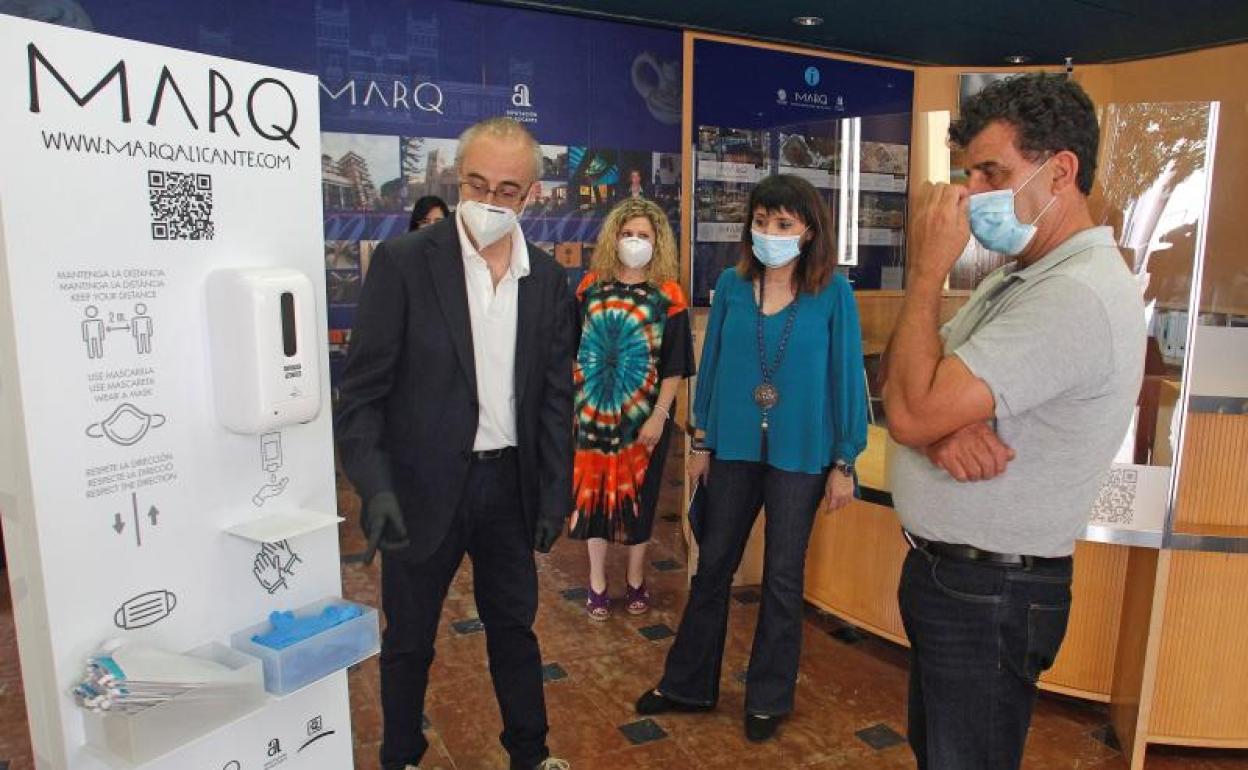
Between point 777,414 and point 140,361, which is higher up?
point 140,361

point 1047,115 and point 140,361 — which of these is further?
point 140,361

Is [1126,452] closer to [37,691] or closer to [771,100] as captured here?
[37,691]

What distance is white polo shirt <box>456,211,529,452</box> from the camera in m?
1.96

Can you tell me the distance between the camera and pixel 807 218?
7.80ft

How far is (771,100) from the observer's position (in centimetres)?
648

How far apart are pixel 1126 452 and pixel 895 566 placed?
2.92 feet

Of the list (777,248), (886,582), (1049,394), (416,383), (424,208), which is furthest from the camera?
(424,208)

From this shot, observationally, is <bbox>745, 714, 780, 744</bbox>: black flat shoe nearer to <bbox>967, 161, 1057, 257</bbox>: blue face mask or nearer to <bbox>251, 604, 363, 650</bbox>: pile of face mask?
<bbox>251, 604, 363, 650</bbox>: pile of face mask

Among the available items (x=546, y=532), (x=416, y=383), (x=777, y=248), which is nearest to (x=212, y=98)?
(x=416, y=383)

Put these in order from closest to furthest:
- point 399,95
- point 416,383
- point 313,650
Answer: point 313,650 → point 416,383 → point 399,95

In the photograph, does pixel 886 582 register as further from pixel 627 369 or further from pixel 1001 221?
pixel 1001 221

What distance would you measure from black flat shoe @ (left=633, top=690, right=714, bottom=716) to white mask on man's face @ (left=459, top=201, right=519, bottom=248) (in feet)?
4.95

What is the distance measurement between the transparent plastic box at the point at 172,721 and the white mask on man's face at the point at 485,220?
977 millimetres

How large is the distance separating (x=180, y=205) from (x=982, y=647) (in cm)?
159
